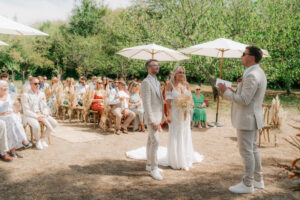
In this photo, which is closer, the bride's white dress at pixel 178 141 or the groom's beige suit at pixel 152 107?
the groom's beige suit at pixel 152 107

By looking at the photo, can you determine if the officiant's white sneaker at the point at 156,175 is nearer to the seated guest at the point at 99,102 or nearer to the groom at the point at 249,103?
the groom at the point at 249,103

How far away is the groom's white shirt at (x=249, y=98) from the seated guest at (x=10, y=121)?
446 centimetres

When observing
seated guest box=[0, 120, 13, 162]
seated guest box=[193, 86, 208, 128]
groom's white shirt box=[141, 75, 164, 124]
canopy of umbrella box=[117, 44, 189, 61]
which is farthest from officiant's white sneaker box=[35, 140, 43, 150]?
seated guest box=[193, 86, 208, 128]

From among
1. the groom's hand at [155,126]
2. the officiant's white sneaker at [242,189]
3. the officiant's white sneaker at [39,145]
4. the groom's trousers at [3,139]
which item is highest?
the groom's hand at [155,126]

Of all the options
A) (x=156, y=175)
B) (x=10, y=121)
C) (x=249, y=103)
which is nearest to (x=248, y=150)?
(x=249, y=103)

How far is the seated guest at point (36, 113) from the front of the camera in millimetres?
6074

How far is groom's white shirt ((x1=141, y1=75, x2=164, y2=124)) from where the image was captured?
4.30 metres

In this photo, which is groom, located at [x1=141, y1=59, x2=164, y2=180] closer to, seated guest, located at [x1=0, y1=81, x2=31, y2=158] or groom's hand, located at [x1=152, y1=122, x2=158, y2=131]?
groom's hand, located at [x1=152, y1=122, x2=158, y2=131]

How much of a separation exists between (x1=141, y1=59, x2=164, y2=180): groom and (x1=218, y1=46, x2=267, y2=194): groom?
3.80 feet

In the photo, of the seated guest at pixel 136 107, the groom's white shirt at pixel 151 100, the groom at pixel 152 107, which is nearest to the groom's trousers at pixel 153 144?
the groom at pixel 152 107

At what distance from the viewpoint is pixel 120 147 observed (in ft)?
21.2

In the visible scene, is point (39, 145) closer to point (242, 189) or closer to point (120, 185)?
point (120, 185)

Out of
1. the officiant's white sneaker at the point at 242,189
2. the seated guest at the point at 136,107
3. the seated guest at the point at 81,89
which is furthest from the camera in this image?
the seated guest at the point at 81,89

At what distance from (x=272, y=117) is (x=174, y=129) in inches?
144
